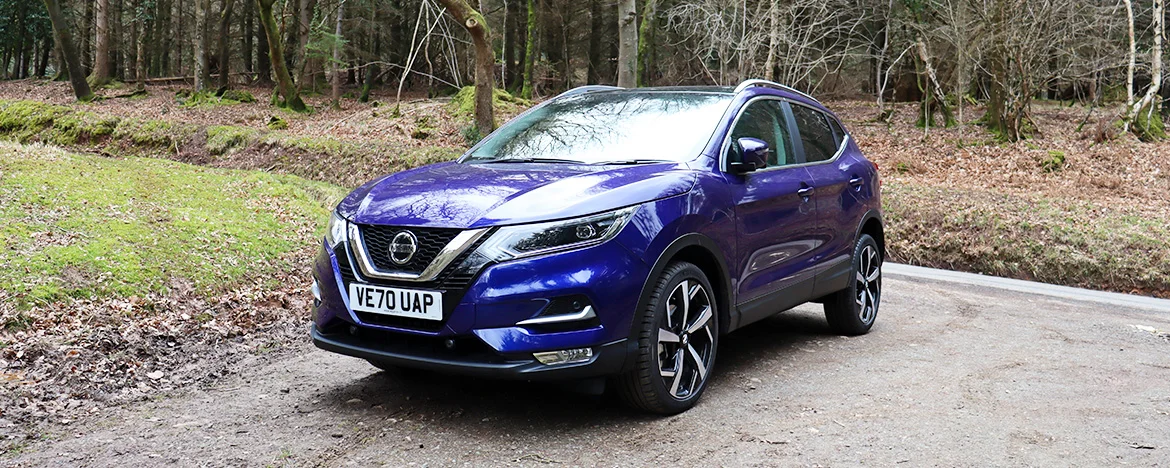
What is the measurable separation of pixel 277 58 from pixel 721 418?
23.7m

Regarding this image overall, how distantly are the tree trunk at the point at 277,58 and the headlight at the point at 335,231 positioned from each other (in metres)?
22.4

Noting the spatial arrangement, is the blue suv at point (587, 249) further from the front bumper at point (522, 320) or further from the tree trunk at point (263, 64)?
the tree trunk at point (263, 64)

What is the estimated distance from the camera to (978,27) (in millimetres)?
19609

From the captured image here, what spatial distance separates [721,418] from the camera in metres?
4.70

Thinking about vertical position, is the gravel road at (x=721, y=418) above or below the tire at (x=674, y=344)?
below

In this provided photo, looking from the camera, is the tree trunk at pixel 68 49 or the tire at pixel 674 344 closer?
the tire at pixel 674 344

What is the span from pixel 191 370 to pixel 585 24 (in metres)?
31.3

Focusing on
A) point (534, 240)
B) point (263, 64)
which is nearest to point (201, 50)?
point (263, 64)

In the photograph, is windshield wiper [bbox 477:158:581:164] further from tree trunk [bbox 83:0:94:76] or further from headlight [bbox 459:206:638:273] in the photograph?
tree trunk [bbox 83:0:94:76]

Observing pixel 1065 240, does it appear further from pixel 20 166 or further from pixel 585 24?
pixel 585 24

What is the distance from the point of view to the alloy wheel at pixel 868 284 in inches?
273

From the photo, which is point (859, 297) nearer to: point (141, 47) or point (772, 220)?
point (772, 220)

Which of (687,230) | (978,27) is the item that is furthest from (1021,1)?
(687,230)

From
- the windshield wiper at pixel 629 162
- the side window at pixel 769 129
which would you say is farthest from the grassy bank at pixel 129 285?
the side window at pixel 769 129
